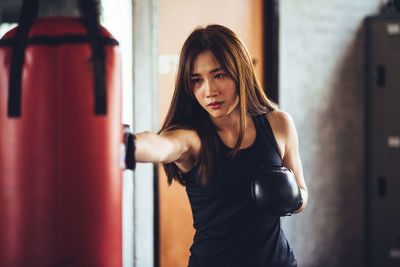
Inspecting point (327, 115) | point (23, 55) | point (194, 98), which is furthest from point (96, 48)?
point (327, 115)

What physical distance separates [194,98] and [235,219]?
1.62ft

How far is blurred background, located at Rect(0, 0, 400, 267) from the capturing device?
7.59ft

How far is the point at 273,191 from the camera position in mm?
1096

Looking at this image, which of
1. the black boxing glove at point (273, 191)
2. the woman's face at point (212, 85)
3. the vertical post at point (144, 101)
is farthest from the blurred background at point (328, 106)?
the black boxing glove at point (273, 191)

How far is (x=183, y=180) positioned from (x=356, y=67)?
2277mm

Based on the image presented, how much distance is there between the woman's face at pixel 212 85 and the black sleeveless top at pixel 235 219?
143 mm

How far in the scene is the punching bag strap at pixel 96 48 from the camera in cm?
84

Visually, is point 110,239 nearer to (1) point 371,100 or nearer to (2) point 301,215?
(2) point 301,215

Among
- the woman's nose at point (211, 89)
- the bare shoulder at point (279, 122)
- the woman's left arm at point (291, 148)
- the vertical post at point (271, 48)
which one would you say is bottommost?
the woman's left arm at point (291, 148)

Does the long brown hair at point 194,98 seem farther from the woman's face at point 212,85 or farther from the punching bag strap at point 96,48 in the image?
the punching bag strap at point 96,48

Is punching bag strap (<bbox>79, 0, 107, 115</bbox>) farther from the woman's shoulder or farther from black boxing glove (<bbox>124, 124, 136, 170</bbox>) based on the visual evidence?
the woman's shoulder

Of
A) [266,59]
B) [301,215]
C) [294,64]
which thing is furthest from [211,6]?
[301,215]

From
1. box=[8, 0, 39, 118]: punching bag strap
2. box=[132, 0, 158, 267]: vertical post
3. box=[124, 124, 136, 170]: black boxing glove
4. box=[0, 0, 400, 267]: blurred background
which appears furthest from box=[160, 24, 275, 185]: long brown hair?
box=[0, 0, 400, 267]: blurred background

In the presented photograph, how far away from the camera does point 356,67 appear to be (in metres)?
2.87
